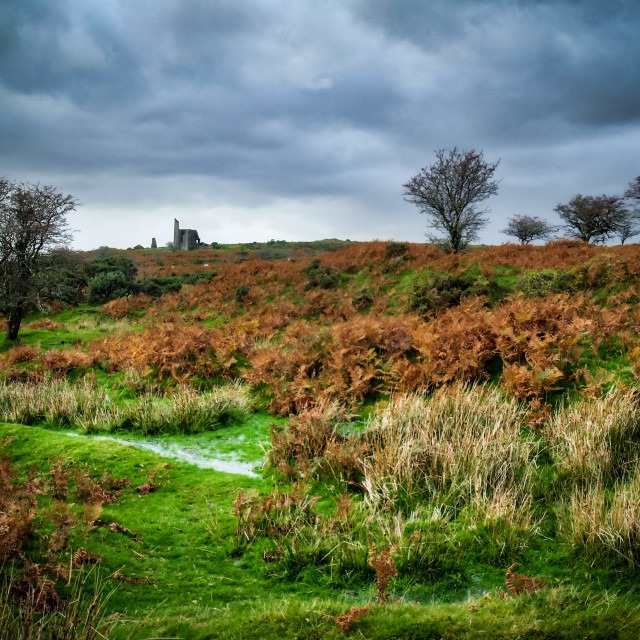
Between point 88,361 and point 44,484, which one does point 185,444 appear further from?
point 88,361

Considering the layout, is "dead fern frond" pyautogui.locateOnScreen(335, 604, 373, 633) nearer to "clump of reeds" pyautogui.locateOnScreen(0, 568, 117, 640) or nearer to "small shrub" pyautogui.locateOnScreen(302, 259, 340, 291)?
"clump of reeds" pyautogui.locateOnScreen(0, 568, 117, 640)

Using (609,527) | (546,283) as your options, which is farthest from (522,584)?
(546,283)

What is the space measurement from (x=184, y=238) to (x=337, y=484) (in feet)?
218

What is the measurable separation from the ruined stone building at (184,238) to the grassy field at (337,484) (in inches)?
2200

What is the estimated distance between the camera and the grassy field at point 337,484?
9.93 ft

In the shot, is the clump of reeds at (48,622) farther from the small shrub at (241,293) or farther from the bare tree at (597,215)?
the bare tree at (597,215)

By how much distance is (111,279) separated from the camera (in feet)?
71.6

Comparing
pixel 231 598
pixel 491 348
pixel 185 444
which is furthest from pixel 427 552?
pixel 491 348

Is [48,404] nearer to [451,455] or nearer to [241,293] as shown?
[451,455]

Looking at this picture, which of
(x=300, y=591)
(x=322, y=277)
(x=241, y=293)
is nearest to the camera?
(x=300, y=591)

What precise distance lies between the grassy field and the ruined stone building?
55.9 metres

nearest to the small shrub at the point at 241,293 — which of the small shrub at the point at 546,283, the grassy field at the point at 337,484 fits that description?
the grassy field at the point at 337,484

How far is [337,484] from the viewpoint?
537 centimetres

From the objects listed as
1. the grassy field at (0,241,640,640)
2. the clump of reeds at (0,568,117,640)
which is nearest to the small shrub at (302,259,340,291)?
the grassy field at (0,241,640,640)
